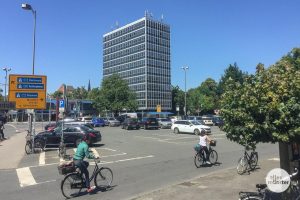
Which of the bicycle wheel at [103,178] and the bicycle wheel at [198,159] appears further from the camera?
the bicycle wheel at [198,159]

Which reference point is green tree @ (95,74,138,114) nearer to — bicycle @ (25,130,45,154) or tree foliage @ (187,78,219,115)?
tree foliage @ (187,78,219,115)

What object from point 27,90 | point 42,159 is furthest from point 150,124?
point 42,159

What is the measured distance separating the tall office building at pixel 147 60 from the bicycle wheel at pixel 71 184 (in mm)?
104519

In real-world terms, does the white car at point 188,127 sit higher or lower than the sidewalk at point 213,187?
higher

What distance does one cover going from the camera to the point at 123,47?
128 meters

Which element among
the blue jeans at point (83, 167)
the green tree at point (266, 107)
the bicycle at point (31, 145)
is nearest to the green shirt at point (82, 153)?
the blue jeans at point (83, 167)

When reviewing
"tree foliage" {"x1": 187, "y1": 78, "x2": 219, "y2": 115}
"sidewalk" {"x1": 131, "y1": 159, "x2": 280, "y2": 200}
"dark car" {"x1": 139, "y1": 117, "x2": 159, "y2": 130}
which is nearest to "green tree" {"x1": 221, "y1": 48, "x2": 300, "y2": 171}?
"sidewalk" {"x1": 131, "y1": 159, "x2": 280, "y2": 200}

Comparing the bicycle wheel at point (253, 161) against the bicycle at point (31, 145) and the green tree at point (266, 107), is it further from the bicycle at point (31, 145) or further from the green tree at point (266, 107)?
the bicycle at point (31, 145)

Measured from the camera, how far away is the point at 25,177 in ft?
46.1

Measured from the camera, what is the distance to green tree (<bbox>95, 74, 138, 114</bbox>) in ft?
257

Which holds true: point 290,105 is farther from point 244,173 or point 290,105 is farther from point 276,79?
point 244,173

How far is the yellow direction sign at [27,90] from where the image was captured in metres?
23.5

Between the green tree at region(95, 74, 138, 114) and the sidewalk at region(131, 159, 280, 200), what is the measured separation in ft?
215

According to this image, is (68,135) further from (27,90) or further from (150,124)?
(150,124)
